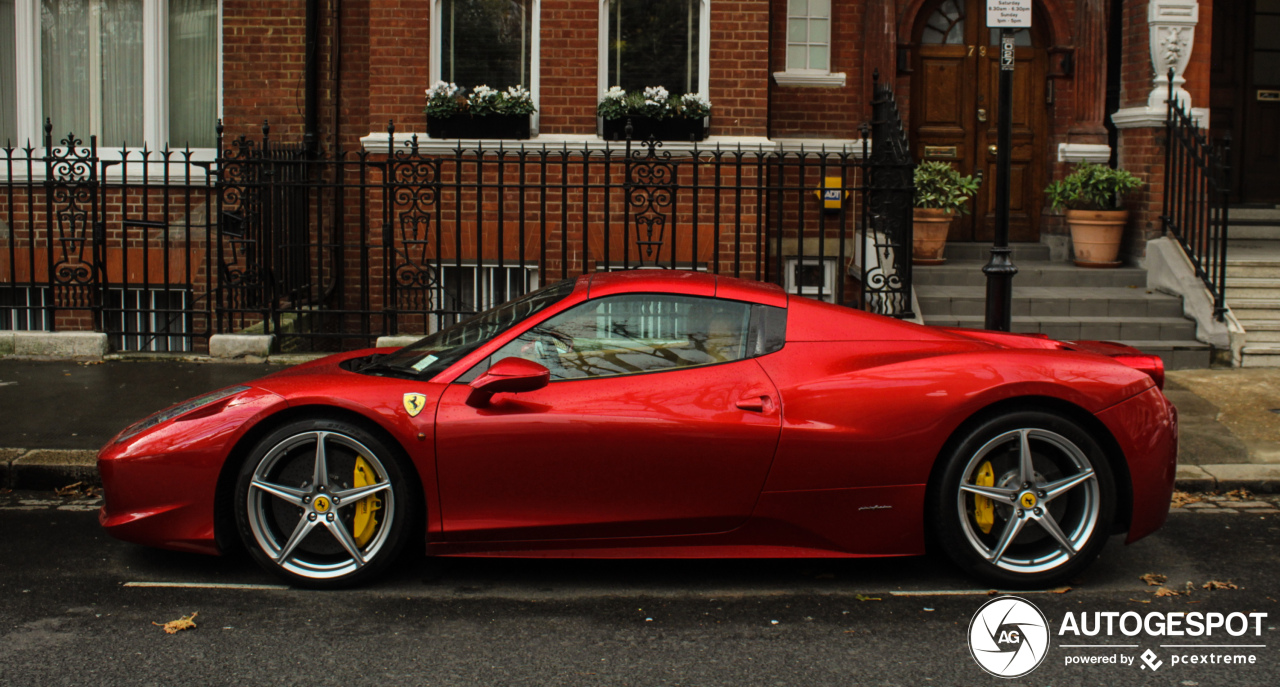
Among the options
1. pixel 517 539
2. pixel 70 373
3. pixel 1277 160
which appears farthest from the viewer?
pixel 1277 160

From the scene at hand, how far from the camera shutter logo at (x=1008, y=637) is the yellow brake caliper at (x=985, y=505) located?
0.30m

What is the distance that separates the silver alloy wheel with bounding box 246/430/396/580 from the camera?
4645 mm

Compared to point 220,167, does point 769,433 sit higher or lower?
lower

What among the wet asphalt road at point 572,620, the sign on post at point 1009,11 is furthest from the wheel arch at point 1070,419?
the sign on post at point 1009,11

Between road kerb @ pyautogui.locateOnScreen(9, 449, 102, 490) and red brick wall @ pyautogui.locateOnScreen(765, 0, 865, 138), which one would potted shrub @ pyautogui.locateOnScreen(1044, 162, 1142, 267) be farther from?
road kerb @ pyautogui.locateOnScreen(9, 449, 102, 490)

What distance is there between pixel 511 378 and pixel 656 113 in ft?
22.6

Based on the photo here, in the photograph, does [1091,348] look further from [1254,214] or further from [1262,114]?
[1262,114]

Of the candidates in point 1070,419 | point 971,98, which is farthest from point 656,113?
point 1070,419

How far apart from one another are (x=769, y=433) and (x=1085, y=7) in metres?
9.20

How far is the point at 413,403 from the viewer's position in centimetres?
464

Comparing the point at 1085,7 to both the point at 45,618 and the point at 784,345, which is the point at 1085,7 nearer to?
the point at 784,345

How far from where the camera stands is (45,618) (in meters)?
4.41

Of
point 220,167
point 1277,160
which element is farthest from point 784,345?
point 1277,160

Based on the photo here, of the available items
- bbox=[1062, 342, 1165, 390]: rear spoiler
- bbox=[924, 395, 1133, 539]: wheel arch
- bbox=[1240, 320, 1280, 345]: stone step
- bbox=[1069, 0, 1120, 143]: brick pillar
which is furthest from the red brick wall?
bbox=[924, 395, 1133, 539]: wheel arch
